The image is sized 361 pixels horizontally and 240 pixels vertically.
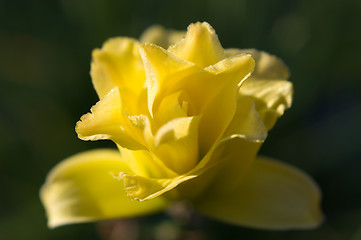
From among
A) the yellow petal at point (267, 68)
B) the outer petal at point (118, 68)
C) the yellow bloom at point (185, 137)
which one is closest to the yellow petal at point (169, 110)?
the yellow bloom at point (185, 137)

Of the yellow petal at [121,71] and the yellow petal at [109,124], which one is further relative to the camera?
Result: the yellow petal at [121,71]

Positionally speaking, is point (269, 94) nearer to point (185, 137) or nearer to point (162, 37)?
point (185, 137)

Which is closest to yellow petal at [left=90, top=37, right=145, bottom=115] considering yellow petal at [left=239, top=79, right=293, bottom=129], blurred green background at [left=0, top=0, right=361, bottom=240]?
yellow petal at [left=239, top=79, right=293, bottom=129]

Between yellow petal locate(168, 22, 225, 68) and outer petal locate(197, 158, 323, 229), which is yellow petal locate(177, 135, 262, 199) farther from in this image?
yellow petal locate(168, 22, 225, 68)

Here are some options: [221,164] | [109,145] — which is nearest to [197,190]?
[221,164]

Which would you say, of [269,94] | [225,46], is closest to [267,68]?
[269,94]

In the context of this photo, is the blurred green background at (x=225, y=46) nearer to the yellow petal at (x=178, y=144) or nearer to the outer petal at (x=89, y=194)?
the outer petal at (x=89, y=194)
